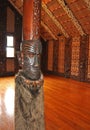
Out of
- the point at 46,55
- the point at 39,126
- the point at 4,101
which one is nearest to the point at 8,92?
the point at 4,101

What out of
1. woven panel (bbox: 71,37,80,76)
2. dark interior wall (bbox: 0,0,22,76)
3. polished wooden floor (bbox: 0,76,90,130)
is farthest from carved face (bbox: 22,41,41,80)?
dark interior wall (bbox: 0,0,22,76)

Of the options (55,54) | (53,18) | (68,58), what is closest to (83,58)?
(68,58)

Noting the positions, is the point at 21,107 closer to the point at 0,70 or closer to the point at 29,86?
the point at 29,86

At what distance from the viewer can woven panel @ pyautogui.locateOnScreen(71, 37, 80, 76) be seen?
A: 24.6 ft

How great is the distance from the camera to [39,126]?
140 centimetres

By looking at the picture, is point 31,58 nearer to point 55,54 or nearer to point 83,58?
point 83,58

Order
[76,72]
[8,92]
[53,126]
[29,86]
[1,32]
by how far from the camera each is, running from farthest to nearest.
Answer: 1. [1,32]
2. [76,72]
3. [8,92]
4. [53,126]
5. [29,86]

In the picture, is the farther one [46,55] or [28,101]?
[46,55]

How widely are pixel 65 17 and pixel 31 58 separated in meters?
5.75

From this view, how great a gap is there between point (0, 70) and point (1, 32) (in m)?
1.66

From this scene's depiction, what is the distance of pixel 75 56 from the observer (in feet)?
25.0

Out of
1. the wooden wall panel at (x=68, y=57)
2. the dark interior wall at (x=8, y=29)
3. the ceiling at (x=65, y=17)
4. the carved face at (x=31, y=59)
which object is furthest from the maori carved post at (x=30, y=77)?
the dark interior wall at (x=8, y=29)

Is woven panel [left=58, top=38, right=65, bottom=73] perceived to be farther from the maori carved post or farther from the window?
the maori carved post

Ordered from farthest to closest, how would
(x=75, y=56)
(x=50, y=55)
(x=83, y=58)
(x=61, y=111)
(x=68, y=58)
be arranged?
1. (x=50, y=55)
2. (x=68, y=58)
3. (x=75, y=56)
4. (x=83, y=58)
5. (x=61, y=111)
